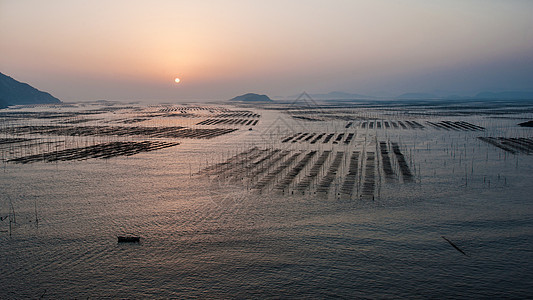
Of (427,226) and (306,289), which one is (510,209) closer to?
(427,226)

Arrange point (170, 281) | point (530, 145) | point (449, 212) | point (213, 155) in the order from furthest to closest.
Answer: point (530, 145) → point (213, 155) → point (449, 212) → point (170, 281)

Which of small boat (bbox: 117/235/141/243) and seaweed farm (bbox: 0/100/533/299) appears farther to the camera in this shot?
small boat (bbox: 117/235/141/243)

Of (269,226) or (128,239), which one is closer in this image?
(128,239)

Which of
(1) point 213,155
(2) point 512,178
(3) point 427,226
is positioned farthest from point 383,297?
(1) point 213,155

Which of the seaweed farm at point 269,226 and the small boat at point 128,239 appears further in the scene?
the small boat at point 128,239

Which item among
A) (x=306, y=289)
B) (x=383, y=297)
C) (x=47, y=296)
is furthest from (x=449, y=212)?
(x=47, y=296)

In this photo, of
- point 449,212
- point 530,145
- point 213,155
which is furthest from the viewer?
point 530,145

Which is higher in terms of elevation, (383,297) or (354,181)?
(354,181)

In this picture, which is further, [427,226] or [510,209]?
[510,209]
